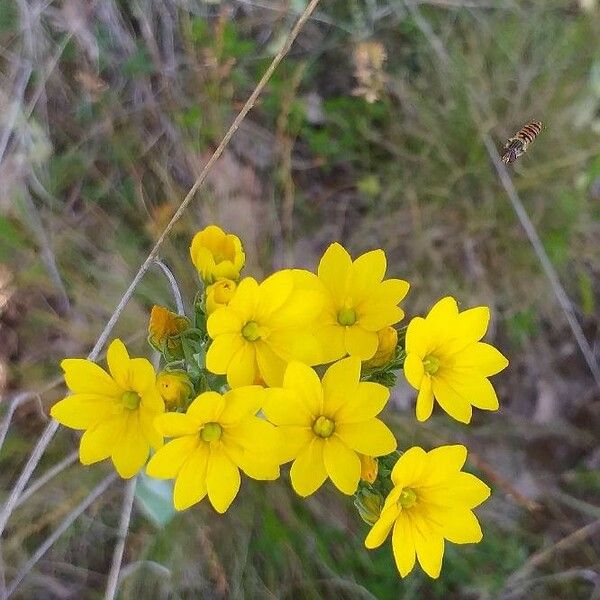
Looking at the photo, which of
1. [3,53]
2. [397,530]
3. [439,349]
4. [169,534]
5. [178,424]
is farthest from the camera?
[3,53]

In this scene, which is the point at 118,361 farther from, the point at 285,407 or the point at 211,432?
the point at 285,407

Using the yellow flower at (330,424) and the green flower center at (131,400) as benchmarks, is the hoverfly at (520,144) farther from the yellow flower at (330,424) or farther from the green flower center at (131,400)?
the green flower center at (131,400)

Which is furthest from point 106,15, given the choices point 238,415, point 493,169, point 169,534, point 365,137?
point 238,415

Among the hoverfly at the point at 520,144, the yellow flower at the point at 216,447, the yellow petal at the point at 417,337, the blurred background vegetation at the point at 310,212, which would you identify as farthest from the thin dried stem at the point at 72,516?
the hoverfly at the point at 520,144

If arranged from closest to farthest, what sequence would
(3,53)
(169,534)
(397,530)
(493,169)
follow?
(397,530) < (169,534) < (3,53) < (493,169)

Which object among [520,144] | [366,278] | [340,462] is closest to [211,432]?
[340,462]

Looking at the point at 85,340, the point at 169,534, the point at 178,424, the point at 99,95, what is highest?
the point at 178,424

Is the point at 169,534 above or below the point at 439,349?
below

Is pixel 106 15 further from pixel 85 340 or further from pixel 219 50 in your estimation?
pixel 85 340
